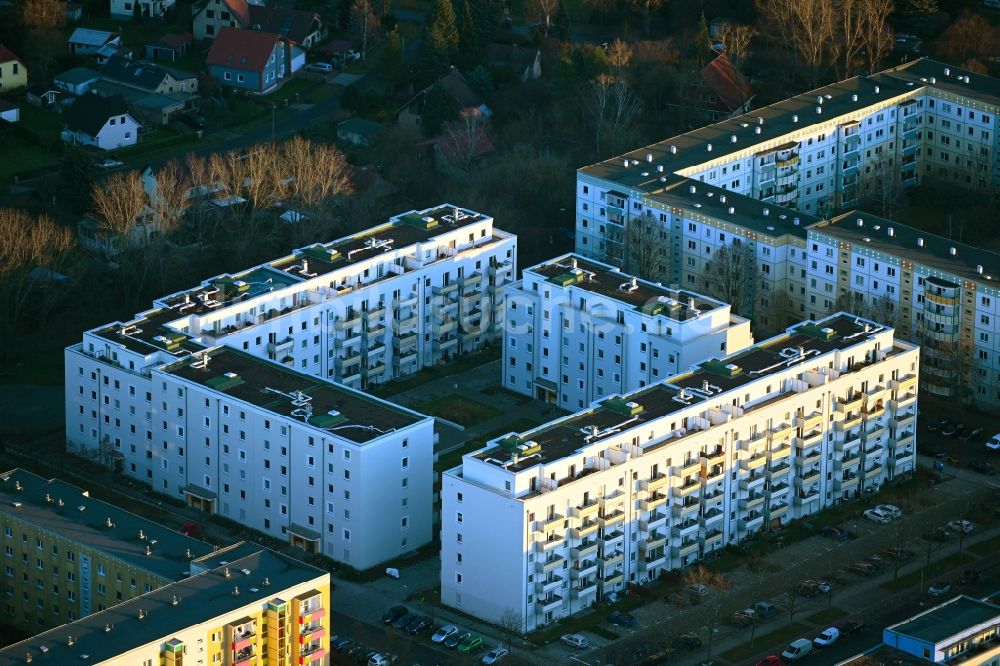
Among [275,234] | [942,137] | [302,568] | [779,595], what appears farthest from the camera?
[942,137]

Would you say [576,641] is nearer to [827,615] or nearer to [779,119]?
[827,615]

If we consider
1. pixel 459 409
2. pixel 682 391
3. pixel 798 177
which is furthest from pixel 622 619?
pixel 798 177

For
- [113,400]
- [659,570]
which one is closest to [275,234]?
[113,400]

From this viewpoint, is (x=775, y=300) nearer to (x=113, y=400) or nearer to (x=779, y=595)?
(x=779, y=595)

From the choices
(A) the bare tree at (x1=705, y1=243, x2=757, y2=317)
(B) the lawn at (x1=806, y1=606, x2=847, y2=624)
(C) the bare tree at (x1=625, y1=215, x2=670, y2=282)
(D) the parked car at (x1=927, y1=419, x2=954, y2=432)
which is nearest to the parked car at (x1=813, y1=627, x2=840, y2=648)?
(B) the lawn at (x1=806, y1=606, x2=847, y2=624)

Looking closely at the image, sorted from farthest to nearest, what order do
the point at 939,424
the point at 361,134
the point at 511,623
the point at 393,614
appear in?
1. the point at 361,134
2. the point at 939,424
3. the point at 393,614
4. the point at 511,623
